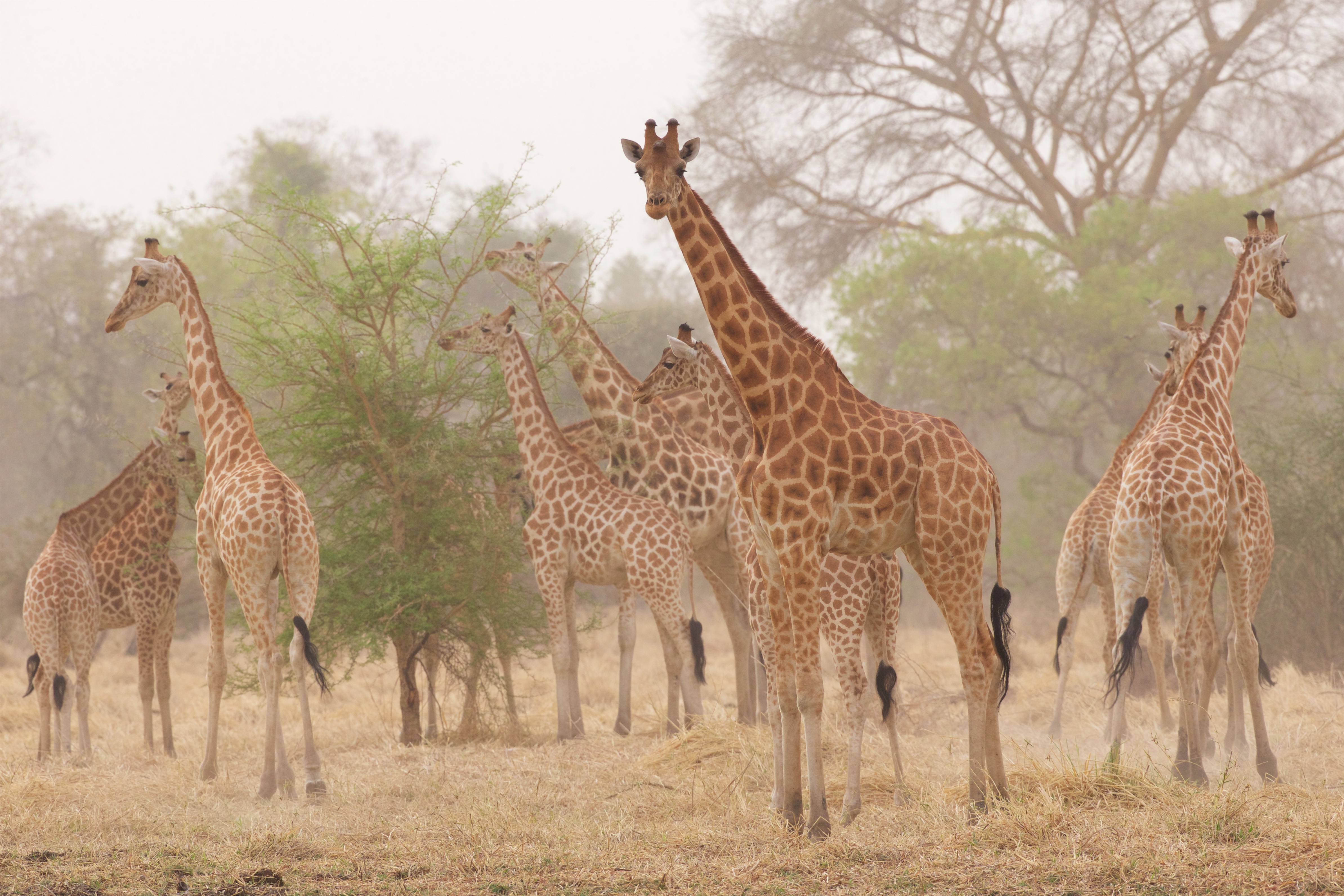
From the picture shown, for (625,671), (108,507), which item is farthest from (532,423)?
(108,507)

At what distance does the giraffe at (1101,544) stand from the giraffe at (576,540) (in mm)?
2723

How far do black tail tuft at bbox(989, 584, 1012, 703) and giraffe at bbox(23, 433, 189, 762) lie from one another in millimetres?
6090

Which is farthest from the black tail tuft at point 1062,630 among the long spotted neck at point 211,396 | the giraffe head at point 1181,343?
the long spotted neck at point 211,396

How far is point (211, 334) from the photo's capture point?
770 centimetres

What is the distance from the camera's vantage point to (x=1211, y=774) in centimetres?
695

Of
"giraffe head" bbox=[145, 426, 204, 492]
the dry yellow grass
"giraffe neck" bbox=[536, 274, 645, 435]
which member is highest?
"giraffe neck" bbox=[536, 274, 645, 435]

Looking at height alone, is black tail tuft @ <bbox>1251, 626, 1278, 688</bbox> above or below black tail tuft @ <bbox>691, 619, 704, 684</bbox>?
below

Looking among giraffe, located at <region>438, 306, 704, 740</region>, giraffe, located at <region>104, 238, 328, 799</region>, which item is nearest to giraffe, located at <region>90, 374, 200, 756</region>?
giraffe, located at <region>104, 238, 328, 799</region>

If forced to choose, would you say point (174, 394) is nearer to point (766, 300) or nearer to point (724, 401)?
point (724, 401)

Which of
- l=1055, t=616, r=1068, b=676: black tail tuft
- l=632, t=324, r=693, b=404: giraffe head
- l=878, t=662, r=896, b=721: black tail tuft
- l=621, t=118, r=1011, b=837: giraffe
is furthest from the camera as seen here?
l=1055, t=616, r=1068, b=676: black tail tuft

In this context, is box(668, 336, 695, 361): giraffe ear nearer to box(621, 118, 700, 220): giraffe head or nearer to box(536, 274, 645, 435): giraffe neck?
box(621, 118, 700, 220): giraffe head

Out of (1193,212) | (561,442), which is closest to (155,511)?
(561,442)

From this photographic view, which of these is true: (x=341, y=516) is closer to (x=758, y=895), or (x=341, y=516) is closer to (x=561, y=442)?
(x=561, y=442)

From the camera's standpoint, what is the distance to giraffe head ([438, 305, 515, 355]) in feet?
28.4
